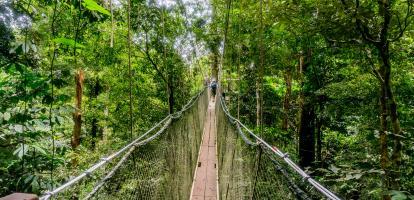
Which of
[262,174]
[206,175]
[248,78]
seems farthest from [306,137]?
[262,174]

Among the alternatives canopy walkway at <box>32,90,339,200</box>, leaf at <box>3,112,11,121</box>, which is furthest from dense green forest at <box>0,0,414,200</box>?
canopy walkway at <box>32,90,339,200</box>

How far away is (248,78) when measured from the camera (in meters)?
6.33

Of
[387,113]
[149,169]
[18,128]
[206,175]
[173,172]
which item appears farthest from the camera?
[206,175]

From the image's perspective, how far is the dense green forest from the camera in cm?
156

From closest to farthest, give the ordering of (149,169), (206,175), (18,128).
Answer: (18,128)
(149,169)
(206,175)

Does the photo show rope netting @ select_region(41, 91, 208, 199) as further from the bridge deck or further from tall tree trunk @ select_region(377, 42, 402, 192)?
tall tree trunk @ select_region(377, 42, 402, 192)

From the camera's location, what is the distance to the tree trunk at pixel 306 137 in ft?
14.2

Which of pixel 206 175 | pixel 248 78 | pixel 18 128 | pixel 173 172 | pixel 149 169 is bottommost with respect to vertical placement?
pixel 206 175

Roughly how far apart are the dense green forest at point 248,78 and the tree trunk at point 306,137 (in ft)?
0.05

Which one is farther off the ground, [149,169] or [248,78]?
[248,78]

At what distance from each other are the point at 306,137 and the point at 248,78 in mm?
2232

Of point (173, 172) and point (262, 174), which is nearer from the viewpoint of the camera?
point (262, 174)

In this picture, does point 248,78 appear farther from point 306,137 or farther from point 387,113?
point 387,113

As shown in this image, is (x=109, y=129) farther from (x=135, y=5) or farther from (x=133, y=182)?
(x=133, y=182)
